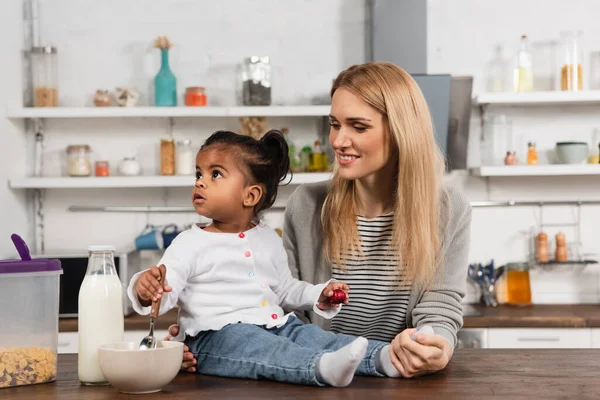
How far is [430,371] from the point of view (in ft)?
4.61

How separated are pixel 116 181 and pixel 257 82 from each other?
823 mm

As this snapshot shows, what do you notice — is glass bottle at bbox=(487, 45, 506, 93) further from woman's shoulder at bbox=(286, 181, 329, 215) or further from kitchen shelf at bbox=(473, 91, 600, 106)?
woman's shoulder at bbox=(286, 181, 329, 215)

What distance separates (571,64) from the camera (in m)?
3.92

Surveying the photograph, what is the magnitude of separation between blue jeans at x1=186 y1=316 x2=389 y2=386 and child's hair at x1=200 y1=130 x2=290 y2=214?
0.94ft

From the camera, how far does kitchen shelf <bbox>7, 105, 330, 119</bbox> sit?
12.7ft

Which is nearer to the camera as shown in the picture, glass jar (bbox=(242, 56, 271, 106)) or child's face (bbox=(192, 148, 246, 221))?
child's face (bbox=(192, 148, 246, 221))

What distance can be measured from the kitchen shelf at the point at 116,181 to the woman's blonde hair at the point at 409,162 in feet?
6.26

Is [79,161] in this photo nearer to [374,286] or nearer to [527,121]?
[527,121]

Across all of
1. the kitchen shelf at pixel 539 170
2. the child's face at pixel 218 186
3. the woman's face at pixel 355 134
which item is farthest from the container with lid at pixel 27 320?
the kitchen shelf at pixel 539 170

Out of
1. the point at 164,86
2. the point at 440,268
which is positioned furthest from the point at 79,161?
the point at 440,268

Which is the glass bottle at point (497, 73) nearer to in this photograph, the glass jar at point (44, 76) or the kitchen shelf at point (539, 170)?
the kitchen shelf at point (539, 170)

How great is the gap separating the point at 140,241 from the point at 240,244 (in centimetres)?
249

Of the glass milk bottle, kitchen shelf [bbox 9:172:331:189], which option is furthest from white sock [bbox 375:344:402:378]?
kitchen shelf [bbox 9:172:331:189]

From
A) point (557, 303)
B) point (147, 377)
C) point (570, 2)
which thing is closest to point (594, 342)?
point (557, 303)
